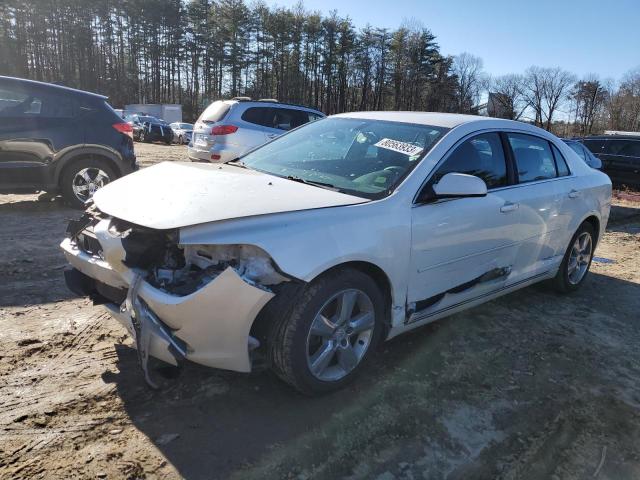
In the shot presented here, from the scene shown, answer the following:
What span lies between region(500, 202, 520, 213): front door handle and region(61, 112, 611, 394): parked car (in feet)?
0.05

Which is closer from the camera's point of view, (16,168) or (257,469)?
(257,469)

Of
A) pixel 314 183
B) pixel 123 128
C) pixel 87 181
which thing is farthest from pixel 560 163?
pixel 87 181

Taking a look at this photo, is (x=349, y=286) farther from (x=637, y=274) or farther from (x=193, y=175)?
(x=637, y=274)

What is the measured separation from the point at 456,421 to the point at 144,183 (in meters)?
2.32

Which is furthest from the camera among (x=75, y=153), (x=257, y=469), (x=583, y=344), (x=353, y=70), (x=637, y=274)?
(x=353, y=70)

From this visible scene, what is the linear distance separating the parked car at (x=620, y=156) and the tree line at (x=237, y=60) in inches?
1990

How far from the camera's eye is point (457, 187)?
3.07 metres

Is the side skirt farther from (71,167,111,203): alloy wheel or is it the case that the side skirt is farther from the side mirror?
(71,167,111,203): alloy wheel

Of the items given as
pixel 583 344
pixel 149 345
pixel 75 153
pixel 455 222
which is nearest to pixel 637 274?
pixel 583 344

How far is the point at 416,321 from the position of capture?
3248 mm

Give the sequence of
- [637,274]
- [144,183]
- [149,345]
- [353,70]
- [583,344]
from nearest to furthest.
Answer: [149,345], [144,183], [583,344], [637,274], [353,70]

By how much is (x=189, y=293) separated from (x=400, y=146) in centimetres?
182

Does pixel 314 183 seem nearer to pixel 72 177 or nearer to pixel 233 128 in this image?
pixel 72 177

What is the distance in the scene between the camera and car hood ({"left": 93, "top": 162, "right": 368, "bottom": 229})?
252 centimetres
